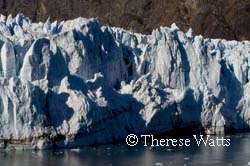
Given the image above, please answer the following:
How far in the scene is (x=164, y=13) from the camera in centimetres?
8269

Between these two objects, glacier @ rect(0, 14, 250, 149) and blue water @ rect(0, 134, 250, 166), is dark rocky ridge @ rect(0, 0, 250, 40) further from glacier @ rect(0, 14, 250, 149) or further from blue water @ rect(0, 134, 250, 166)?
blue water @ rect(0, 134, 250, 166)

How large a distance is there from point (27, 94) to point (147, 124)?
15.8 feet

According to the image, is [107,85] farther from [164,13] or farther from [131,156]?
[164,13]

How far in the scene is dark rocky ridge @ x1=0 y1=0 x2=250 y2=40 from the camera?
78.3 meters

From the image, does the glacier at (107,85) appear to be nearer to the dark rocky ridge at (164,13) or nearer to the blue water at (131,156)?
the blue water at (131,156)

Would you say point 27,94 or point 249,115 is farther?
point 249,115

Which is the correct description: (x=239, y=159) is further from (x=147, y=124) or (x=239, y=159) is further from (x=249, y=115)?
(x=249, y=115)

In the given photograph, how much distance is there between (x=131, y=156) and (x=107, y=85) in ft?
13.5

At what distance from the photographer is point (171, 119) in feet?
91.8

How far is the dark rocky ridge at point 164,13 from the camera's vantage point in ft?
257

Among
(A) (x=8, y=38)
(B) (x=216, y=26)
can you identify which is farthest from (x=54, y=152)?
(B) (x=216, y=26)

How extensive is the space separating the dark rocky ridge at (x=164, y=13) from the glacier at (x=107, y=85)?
146 feet

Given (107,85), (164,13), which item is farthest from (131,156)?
(164,13)

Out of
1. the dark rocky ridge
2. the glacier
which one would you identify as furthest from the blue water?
the dark rocky ridge
